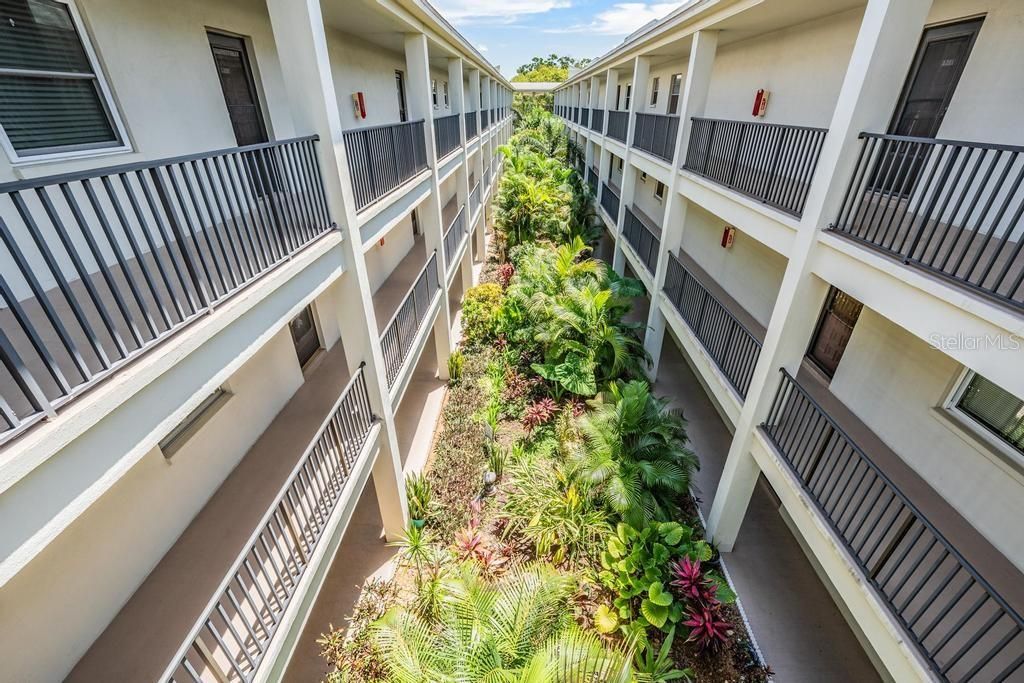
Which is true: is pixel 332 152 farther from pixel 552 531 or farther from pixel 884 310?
pixel 552 531

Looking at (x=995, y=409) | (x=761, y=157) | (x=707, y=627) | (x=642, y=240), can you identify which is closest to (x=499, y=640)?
(x=707, y=627)

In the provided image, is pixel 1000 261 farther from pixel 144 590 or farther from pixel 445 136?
pixel 445 136

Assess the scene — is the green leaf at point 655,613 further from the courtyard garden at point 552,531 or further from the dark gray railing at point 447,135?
the dark gray railing at point 447,135

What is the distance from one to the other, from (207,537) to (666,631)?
21.3 feet

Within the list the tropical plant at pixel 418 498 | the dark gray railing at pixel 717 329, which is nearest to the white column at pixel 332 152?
the tropical plant at pixel 418 498

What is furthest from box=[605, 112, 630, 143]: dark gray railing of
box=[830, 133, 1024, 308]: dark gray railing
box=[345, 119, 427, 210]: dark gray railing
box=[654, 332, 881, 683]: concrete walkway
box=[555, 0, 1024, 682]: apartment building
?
box=[654, 332, 881, 683]: concrete walkway

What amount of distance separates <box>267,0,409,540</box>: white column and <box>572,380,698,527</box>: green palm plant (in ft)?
11.9

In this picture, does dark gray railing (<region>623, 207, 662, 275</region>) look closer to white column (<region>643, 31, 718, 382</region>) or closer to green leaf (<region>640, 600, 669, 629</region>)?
white column (<region>643, 31, 718, 382</region>)

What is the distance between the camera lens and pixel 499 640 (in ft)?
17.5

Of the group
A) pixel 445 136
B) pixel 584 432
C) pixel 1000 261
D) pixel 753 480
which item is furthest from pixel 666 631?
pixel 445 136

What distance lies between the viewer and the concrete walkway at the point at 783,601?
656 cm

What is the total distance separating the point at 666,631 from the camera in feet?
22.3

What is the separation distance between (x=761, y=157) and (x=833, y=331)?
326 centimetres

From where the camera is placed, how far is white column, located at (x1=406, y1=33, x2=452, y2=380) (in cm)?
924
